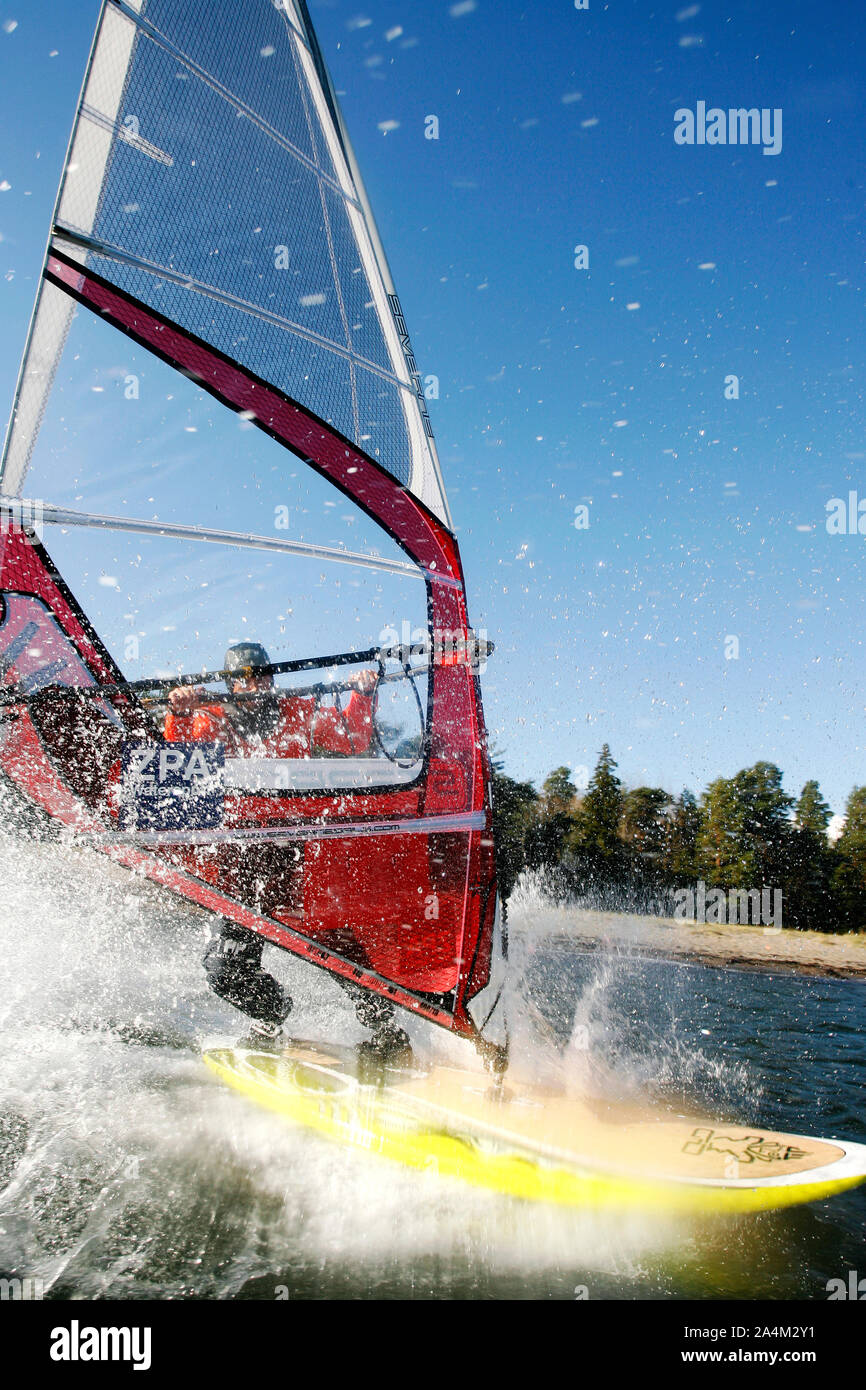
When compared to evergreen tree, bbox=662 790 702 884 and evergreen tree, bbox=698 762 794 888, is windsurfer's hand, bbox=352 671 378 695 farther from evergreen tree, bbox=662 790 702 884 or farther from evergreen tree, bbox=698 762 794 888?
evergreen tree, bbox=662 790 702 884

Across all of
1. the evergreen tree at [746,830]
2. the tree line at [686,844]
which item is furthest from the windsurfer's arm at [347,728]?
the evergreen tree at [746,830]

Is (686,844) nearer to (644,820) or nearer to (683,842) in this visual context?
(683,842)

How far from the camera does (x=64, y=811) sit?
10.0 feet

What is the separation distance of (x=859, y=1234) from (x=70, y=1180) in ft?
15.3

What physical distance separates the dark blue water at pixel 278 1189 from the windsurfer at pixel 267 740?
281 millimetres

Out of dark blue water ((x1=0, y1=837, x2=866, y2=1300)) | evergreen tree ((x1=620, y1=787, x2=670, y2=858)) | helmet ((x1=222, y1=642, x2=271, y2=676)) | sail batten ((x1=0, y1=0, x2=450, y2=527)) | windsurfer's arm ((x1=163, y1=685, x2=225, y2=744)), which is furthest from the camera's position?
evergreen tree ((x1=620, y1=787, x2=670, y2=858))

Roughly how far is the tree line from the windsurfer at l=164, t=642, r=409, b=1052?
114 ft

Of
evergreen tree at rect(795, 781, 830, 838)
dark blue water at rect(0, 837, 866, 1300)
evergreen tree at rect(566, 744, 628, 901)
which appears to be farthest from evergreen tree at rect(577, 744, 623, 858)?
dark blue water at rect(0, 837, 866, 1300)

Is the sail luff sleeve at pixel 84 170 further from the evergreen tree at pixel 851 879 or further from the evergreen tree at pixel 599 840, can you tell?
the evergreen tree at pixel 599 840

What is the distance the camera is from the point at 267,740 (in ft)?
13.2

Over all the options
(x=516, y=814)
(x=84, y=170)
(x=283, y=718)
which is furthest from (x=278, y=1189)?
(x=516, y=814)

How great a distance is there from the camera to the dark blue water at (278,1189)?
3330 mm

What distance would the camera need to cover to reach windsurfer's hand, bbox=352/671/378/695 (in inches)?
147

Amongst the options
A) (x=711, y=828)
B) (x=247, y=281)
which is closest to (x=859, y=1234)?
(x=247, y=281)
